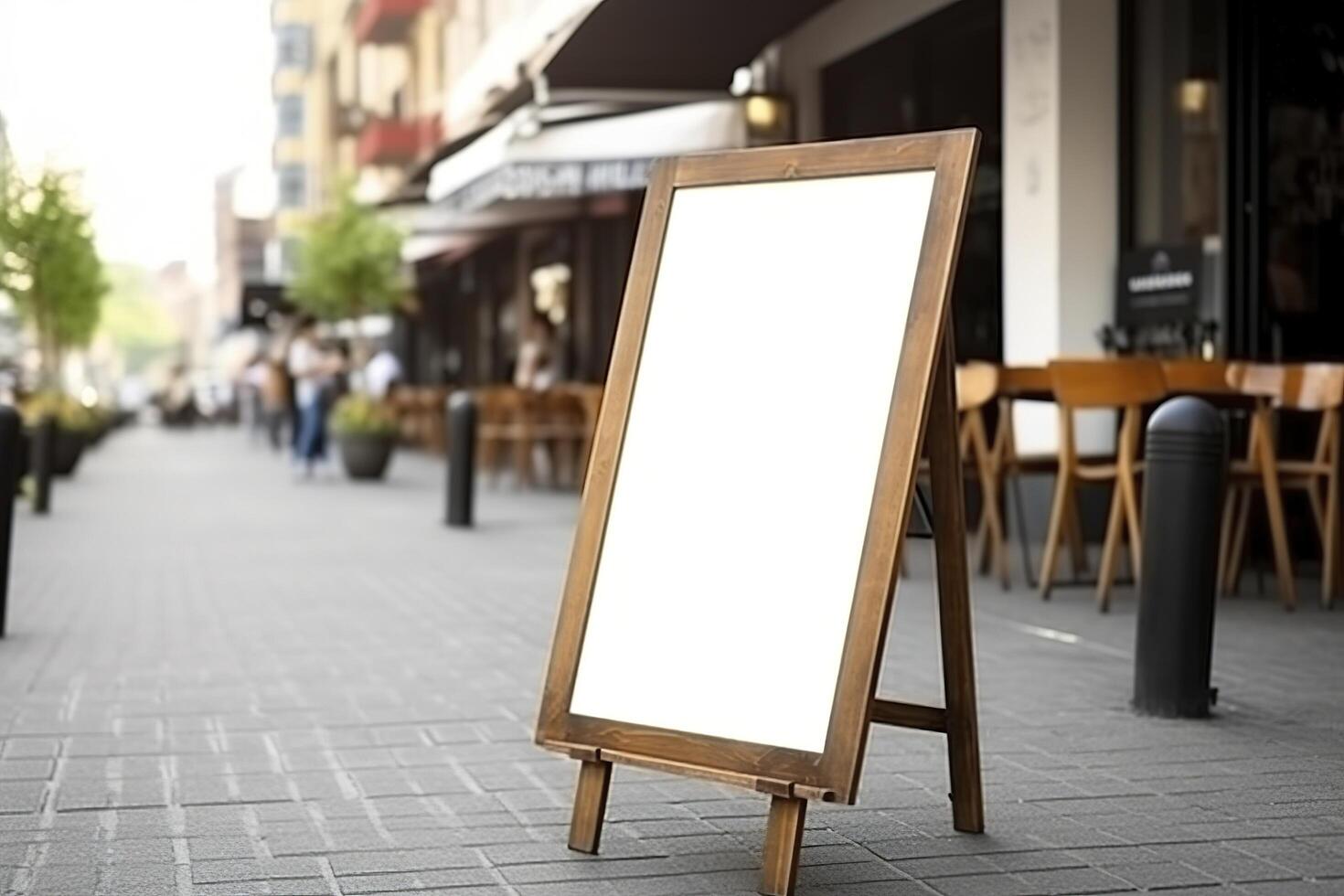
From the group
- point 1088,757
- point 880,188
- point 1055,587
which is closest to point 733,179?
point 880,188

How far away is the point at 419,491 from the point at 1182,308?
10421mm

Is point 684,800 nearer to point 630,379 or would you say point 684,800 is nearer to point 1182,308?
point 630,379

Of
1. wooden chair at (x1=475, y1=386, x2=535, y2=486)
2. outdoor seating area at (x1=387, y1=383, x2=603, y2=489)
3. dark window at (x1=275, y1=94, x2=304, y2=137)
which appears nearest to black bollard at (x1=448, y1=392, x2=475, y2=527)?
outdoor seating area at (x1=387, y1=383, x2=603, y2=489)

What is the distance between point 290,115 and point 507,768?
83.3m

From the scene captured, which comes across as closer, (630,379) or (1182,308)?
(630,379)

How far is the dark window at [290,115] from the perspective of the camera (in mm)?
86062

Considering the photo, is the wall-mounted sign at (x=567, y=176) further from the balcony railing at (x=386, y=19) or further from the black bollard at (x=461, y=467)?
the balcony railing at (x=386, y=19)

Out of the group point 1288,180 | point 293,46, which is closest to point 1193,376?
point 1288,180

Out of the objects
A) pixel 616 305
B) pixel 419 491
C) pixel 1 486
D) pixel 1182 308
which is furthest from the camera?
pixel 616 305

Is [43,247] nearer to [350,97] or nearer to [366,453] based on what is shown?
[366,453]

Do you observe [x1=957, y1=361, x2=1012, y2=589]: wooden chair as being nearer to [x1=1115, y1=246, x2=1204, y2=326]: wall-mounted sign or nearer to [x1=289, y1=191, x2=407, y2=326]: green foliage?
[x1=1115, y1=246, x2=1204, y2=326]: wall-mounted sign

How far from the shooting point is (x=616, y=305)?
79.1 feet

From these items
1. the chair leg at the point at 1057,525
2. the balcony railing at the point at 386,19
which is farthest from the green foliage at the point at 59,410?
the balcony railing at the point at 386,19

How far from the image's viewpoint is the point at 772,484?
4.53m
